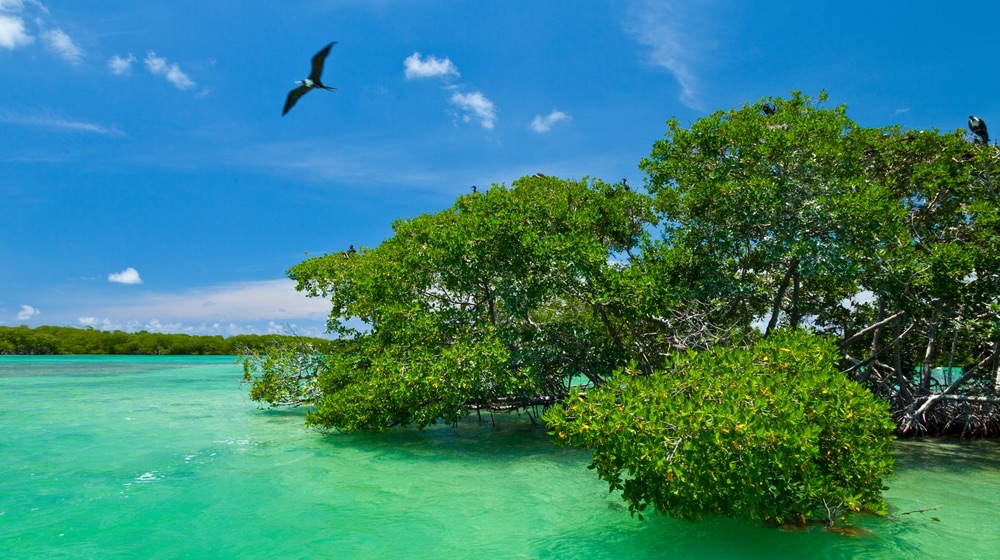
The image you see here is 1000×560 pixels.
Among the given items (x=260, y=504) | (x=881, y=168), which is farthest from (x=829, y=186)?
(x=260, y=504)

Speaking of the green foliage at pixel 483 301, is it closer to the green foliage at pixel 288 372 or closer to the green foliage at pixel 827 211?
the green foliage at pixel 827 211

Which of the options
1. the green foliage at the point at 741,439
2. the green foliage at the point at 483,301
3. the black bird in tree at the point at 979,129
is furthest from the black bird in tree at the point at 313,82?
the black bird in tree at the point at 979,129

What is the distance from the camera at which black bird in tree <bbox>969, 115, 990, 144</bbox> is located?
10.4 m

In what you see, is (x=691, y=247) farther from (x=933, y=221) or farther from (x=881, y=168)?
(x=933, y=221)

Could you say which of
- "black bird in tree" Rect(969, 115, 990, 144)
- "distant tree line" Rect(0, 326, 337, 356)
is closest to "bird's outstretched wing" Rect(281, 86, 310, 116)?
"black bird in tree" Rect(969, 115, 990, 144)

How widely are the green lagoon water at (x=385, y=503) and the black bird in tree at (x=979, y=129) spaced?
5.63 m

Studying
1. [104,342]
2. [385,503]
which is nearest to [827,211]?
[385,503]

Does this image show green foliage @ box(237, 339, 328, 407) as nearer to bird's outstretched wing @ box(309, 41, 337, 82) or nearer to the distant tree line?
bird's outstretched wing @ box(309, 41, 337, 82)

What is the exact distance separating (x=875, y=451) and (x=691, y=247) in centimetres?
539

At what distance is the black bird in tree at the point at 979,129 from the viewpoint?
1043 cm

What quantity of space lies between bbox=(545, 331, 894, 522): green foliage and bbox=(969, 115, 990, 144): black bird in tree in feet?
23.0

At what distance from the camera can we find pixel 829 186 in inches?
369

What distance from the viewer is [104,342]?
7700 cm

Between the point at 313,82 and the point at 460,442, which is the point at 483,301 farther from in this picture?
the point at 313,82
